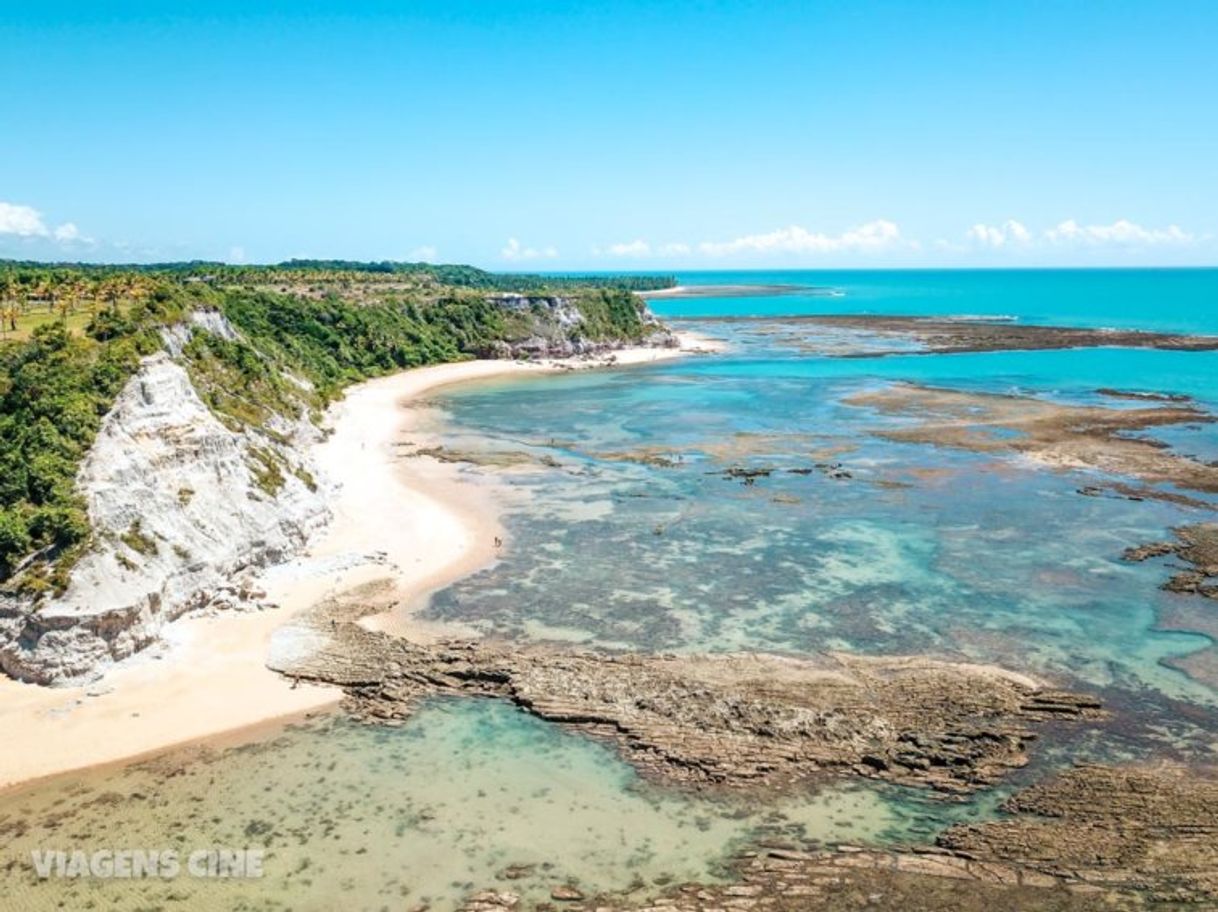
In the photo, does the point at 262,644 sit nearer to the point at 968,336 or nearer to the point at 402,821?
the point at 402,821

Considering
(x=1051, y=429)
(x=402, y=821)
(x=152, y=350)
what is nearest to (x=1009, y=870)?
(x=402, y=821)

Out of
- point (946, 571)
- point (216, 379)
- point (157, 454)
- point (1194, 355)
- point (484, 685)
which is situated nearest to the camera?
point (484, 685)

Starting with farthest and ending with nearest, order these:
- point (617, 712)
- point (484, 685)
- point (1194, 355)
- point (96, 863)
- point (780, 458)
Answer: point (1194, 355) → point (780, 458) → point (484, 685) → point (617, 712) → point (96, 863)

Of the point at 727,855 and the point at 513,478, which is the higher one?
the point at 513,478

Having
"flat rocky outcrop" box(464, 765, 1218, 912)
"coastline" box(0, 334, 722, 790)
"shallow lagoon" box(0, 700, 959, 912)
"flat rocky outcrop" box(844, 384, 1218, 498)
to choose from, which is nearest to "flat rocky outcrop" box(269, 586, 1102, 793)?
"shallow lagoon" box(0, 700, 959, 912)

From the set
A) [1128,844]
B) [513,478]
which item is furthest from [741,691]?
[513,478]

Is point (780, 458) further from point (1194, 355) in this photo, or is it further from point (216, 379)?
point (1194, 355)
